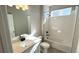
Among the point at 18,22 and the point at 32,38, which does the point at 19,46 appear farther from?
the point at 18,22

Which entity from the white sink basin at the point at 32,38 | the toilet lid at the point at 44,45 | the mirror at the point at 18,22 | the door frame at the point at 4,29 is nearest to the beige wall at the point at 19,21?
the mirror at the point at 18,22

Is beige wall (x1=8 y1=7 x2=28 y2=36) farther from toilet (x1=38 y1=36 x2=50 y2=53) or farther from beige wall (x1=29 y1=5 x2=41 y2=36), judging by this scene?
toilet (x1=38 y1=36 x2=50 y2=53)

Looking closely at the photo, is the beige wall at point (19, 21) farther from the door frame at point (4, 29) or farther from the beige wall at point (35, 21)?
the door frame at point (4, 29)

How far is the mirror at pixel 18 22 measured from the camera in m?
1.29

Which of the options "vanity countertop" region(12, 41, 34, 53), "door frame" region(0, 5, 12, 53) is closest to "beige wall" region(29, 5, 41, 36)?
"vanity countertop" region(12, 41, 34, 53)

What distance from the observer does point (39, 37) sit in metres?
1.41

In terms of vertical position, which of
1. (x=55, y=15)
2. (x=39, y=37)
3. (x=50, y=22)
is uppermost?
(x=55, y=15)

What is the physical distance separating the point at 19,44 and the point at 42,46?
0.45 m

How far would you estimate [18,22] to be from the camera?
4.37 feet

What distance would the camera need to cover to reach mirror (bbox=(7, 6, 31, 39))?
4.25ft

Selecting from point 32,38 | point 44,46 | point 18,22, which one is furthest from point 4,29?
point 44,46
